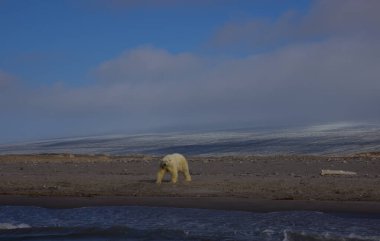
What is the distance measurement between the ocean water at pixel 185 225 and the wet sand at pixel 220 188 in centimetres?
134

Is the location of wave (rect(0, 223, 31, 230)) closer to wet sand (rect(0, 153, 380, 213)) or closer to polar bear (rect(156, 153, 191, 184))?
wet sand (rect(0, 153, 380, 213))

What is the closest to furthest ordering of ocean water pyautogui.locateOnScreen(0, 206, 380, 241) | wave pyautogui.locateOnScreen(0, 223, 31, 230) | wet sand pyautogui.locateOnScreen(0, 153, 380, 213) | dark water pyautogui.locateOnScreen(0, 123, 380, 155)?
1. ocean water pyautogui.locateOnScreen(0, 206, 380, 241)
2. wave pyautogui.locateOnScreen(0, 223, 31, 230)
3. wet sand pyautogui.locateOnScreen(0, 153, 380, 213)
4. dark water pyautogui.locateOnScreen(0, 123, 380, 155)

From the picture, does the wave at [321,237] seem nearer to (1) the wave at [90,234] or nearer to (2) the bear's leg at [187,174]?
(1) the wave at [90,234]

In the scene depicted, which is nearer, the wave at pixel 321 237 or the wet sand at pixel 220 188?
the wave at pixel 321 237

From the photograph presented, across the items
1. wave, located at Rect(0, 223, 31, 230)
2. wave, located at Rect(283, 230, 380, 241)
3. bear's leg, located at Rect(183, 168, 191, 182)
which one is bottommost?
wave, located at Rect(283, 230, 380, 241)

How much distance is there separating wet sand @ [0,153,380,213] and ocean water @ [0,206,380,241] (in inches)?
52.8

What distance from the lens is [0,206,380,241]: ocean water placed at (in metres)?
13.4

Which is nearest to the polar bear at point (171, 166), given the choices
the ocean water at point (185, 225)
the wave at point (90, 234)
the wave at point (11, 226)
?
the ocean water at point (185, 225)

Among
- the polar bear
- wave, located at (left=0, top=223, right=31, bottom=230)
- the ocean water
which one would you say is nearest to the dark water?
the polar bear

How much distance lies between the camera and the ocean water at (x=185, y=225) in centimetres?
1345

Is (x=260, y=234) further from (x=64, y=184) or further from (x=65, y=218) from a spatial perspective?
(x=64, y=184)

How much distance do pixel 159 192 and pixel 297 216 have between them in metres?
6.67

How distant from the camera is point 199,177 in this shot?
25.0 m

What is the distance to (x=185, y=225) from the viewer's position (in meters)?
15.0
